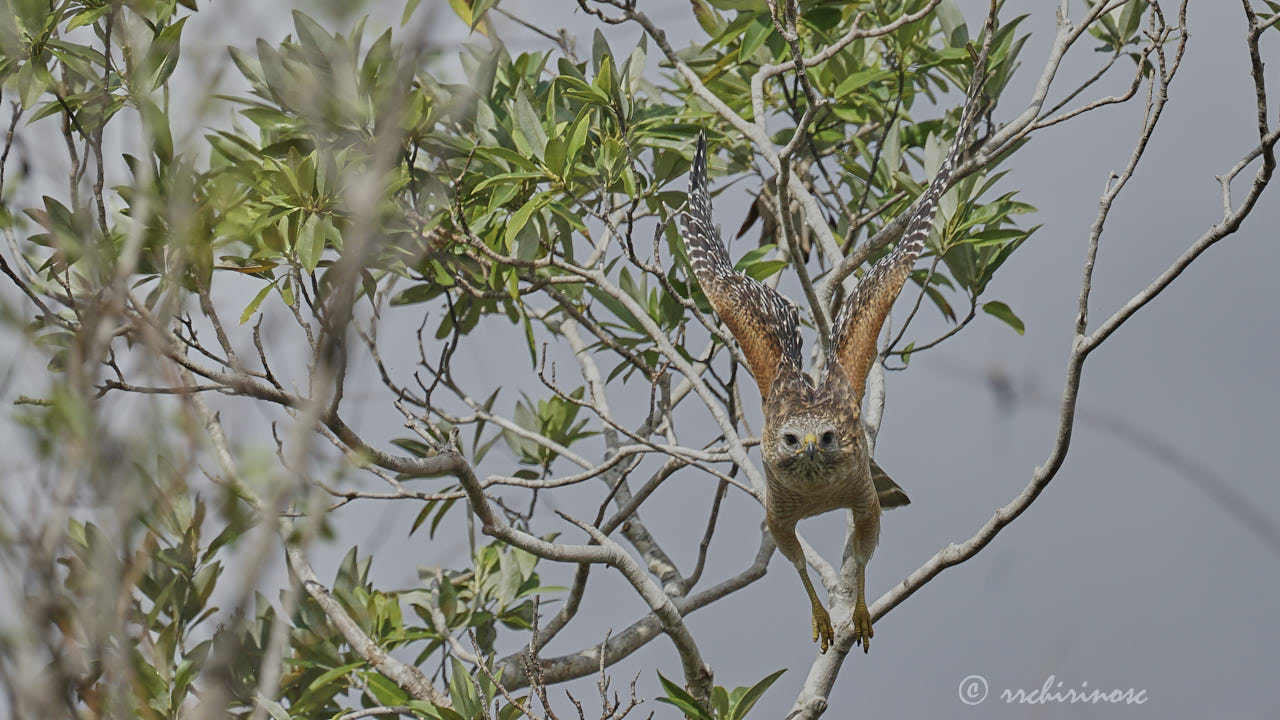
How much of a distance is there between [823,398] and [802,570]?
2.83 ft

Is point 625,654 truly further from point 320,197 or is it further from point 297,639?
point 320,197

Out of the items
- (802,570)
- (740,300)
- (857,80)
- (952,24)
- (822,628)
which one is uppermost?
(952,24)

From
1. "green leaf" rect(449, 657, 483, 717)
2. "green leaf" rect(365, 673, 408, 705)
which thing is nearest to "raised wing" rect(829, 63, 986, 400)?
"green leaf" rect(449, 657, 483, 717)

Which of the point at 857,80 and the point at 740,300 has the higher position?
the point at 857,80

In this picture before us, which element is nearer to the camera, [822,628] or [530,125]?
[530,125]

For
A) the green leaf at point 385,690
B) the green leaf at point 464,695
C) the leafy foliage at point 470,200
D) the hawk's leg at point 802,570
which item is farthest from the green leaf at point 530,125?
the green leaf at point 385,690

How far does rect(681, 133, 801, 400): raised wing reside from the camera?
14.4ft

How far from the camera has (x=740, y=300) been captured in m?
4.56

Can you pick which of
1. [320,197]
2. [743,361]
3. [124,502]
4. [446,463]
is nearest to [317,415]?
[124,502]

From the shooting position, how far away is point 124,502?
3.45 ft

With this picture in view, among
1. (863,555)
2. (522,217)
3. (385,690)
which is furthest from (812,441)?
(385,690)

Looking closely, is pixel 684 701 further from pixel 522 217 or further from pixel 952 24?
pixel 952 24

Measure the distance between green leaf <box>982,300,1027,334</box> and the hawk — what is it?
2.07 ft

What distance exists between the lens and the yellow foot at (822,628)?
14.5ft
